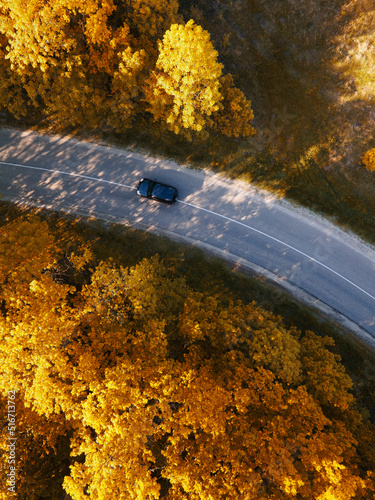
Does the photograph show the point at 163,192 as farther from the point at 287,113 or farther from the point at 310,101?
the point at 310,101

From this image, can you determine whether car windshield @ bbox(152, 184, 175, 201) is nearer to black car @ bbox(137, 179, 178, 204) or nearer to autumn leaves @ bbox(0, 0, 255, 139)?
black car @ bbox(137, 179, 178, 204)

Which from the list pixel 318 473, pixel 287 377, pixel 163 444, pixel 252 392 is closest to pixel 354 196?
pixel 287 377

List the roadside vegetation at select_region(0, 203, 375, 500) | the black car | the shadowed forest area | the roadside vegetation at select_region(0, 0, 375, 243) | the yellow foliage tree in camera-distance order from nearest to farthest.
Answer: the roadside vegetation at select_region(0, 203, 375, 500) < the yellow foliage tree < the roadside vegetation at select_region(0, 0, 375, 243) < the black car < the shadowed forest area

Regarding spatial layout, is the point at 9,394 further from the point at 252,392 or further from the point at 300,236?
the point at 300,236

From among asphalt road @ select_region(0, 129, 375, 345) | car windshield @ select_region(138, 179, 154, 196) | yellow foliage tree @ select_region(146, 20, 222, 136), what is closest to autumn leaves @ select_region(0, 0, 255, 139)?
yellow foliage tree @ select_region(146, 20, 222, 136)

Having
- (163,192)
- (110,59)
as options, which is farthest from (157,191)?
(110,59)

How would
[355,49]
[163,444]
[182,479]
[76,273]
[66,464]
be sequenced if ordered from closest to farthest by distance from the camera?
[182,479]
[163,444]
[66,464]
[76,273]
[355,49]
